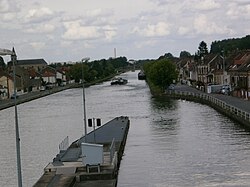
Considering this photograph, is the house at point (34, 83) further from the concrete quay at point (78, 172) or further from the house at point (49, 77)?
the concrete quay at point (78, 172)

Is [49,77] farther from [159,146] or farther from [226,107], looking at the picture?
[159,146]

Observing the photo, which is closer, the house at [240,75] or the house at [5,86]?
the house at [240,75]

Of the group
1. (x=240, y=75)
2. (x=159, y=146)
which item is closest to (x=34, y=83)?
(x=240, y=75)

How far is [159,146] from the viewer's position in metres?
30.7

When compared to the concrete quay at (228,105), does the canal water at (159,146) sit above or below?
below

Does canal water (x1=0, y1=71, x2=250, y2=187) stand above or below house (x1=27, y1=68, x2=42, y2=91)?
below

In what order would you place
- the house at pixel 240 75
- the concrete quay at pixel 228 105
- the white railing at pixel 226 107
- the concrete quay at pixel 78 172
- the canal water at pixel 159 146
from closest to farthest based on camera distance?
1. the concrete quay at pixel 78 172
2. the canal water at pixel 159 146
3. the white railing at pixel 226 107
4. the concrete quay at pixel 228 105
5. the house at pixel 240 75

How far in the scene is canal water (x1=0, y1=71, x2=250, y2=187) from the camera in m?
22.6

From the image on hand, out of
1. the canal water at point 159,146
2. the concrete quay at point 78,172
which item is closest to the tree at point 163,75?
the canal water at point 159,146

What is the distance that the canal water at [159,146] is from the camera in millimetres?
22641

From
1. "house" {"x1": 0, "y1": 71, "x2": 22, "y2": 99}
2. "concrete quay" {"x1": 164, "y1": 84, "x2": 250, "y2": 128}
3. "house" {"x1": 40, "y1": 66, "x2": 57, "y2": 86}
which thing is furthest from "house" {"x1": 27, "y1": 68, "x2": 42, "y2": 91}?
"concrete quay" {"x1": 164, "y1": 84, "x2": 250, "y2": 128}

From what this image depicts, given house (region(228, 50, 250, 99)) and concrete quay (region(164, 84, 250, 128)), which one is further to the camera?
house (region(228, 50, 250, 99))

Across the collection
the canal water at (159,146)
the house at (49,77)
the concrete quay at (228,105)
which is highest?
the house at (49,77)

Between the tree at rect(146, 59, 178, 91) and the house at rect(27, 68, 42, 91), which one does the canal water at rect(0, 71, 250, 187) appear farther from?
the house at rect(27, 68, 42, 91)
